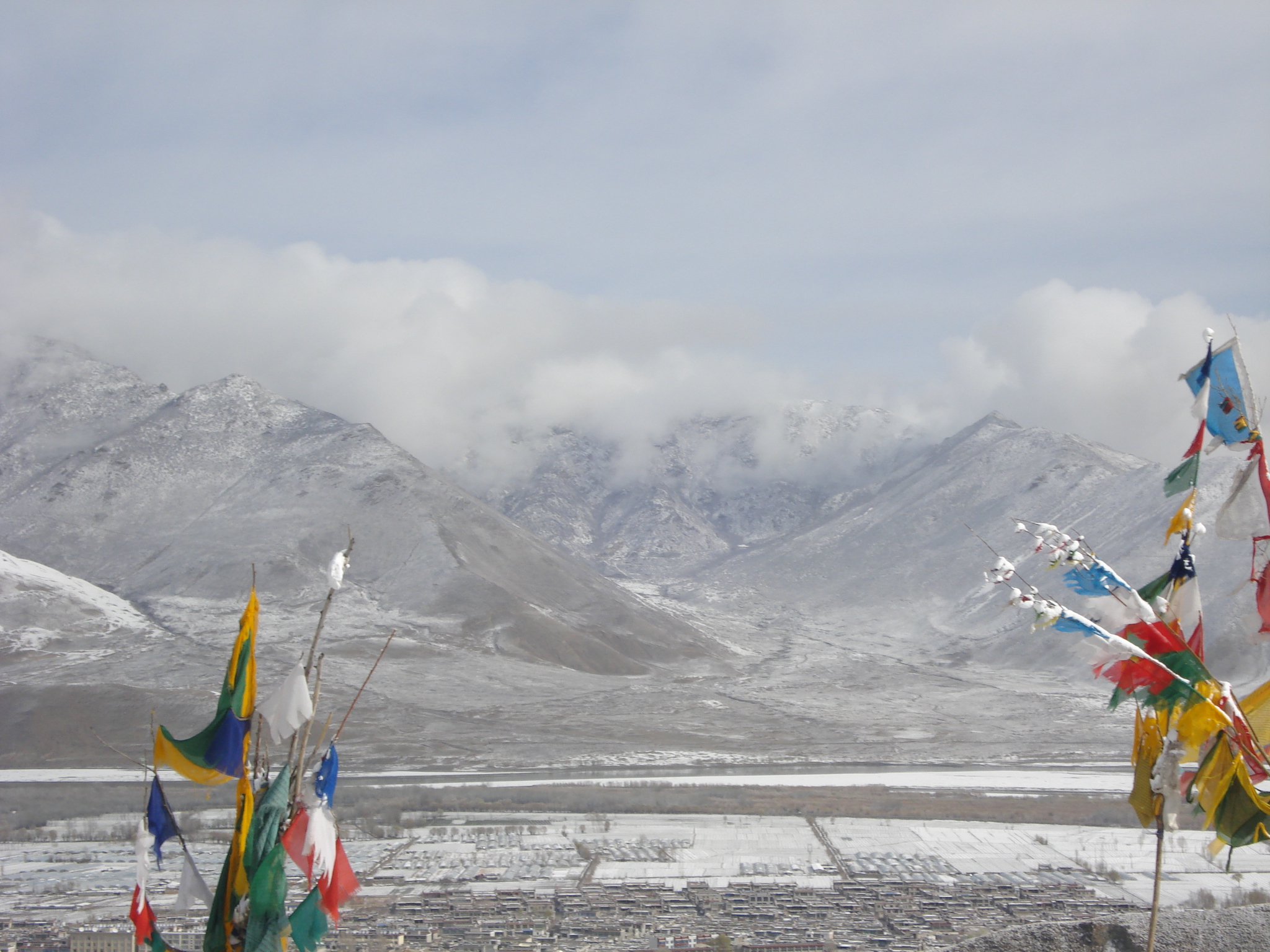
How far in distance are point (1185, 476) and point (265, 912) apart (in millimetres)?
6692

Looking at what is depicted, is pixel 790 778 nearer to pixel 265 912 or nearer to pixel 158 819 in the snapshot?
pixel 158 819

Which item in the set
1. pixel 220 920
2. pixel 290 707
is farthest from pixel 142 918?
pixel 290 707

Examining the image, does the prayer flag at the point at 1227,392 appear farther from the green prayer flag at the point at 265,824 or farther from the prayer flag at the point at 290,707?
the green prayer flag at the point at 265,824

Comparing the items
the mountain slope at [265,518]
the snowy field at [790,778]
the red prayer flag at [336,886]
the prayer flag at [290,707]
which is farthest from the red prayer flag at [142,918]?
the mountain slope at [265,518]

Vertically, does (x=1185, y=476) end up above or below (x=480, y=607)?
above

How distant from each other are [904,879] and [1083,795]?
23471mm

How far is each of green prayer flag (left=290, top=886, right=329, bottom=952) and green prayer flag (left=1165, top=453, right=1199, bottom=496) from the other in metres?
6.35

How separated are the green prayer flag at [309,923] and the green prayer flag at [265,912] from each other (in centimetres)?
16

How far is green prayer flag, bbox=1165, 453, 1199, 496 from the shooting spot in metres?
7.47

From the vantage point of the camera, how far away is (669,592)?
191250mm

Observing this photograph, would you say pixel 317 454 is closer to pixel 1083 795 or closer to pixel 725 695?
pixel 725 695

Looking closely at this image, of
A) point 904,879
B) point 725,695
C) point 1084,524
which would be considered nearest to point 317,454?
point 725,695

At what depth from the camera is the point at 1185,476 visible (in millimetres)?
7582

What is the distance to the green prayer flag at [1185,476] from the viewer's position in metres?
7.47
